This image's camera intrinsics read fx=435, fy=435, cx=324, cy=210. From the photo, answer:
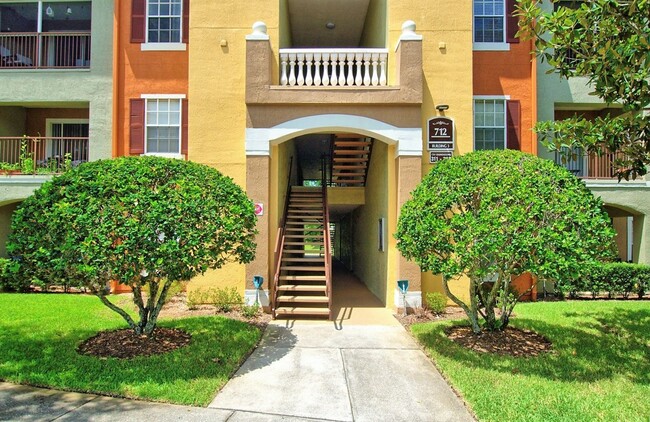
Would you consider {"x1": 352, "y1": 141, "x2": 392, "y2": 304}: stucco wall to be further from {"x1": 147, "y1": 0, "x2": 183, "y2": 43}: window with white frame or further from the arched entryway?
{"x1": 147, "y1": 0, "x2": 183, "y2": 43}: window with white frame

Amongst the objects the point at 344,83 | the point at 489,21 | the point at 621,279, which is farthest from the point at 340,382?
the point at 489,21

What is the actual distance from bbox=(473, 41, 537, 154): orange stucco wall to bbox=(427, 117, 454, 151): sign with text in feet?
6.91

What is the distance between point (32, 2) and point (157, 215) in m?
11.9

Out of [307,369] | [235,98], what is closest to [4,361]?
[307,369]

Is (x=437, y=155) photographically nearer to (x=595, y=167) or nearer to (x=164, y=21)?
(x=595, y=167)

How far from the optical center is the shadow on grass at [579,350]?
610 cm

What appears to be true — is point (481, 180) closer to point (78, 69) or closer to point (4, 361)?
point (4, 361)

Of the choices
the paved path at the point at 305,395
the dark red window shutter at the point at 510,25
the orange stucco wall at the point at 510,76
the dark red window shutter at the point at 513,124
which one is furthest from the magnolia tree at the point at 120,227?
the dark red window shutter at the point at 510,25

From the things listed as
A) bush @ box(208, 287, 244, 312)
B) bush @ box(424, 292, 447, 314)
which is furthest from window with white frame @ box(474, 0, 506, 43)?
bush @ box(208, 287, 244, 312)

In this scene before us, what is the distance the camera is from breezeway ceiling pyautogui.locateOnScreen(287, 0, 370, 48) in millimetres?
12500

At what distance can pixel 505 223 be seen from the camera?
6.19m

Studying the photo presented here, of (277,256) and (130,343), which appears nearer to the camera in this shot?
(130,343)

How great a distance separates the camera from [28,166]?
12.2 m

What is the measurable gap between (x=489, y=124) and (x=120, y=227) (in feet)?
30.9
